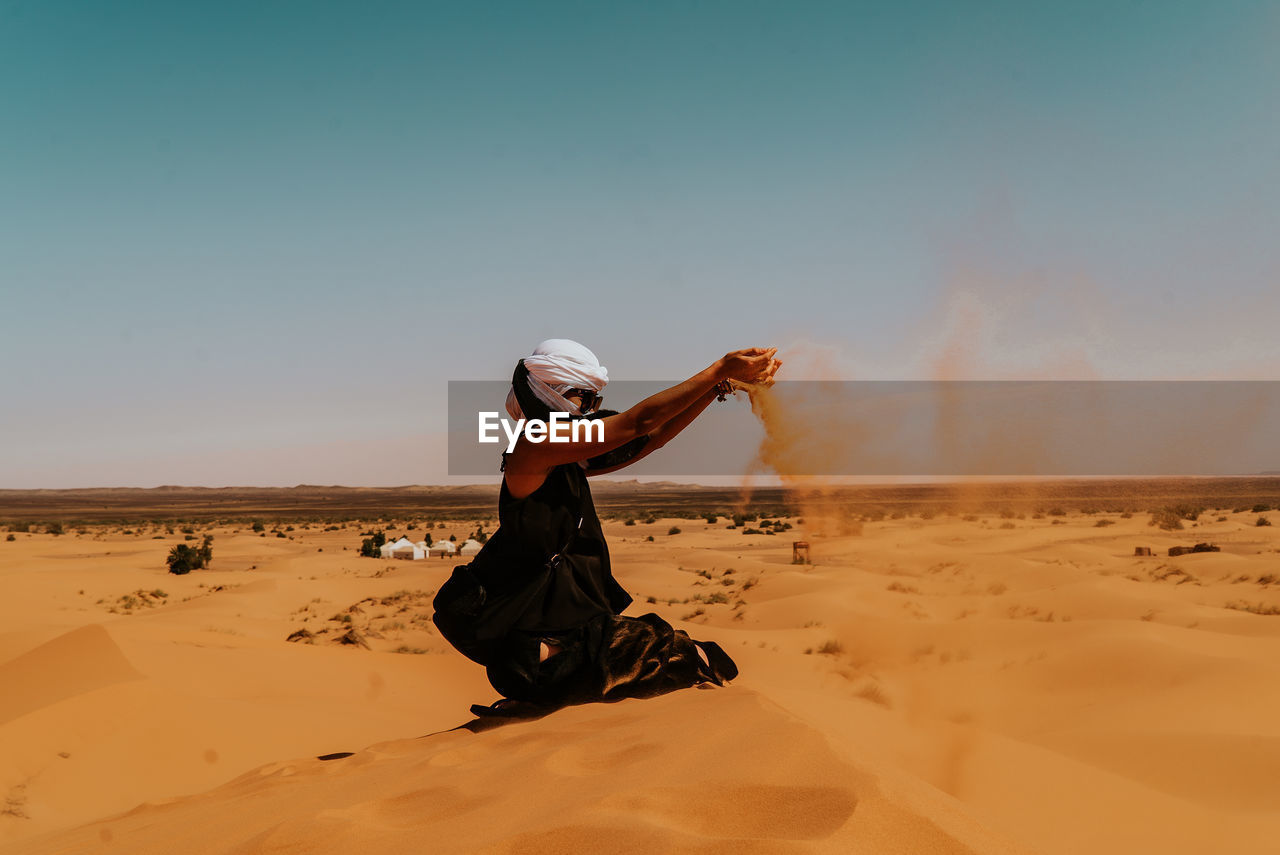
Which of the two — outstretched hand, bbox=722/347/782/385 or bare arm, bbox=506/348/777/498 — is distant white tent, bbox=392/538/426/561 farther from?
outstretched hand, bbox=722/347/782/385

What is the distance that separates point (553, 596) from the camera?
335 centimetres

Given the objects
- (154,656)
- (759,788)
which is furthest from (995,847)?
(154,656)

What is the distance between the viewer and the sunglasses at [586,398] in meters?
3.24

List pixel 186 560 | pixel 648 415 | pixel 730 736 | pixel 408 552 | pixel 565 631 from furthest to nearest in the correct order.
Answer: pixel 408 552 < pixel 186 560 < pixel 565 631 < pixel 648 415 < pixel 730 736

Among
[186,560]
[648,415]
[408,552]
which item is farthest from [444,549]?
[648,415]

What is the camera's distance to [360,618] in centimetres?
1288

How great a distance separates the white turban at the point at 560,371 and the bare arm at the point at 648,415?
0.21m

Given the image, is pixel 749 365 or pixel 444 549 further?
pixel 444 549

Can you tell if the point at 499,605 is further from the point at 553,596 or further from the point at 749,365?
the point at 749,365

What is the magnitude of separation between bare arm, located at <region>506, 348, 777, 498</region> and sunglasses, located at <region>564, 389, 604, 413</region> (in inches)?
10.0

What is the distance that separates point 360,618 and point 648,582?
268 inches

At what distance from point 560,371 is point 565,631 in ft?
3.46

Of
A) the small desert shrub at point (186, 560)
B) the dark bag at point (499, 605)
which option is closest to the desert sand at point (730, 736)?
the dark bag at point (499, 605)

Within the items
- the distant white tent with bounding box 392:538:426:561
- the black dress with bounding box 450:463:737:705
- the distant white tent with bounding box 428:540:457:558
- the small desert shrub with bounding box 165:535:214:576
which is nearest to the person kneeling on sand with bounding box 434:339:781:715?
the black dress with bounding box 450:463:737:705
